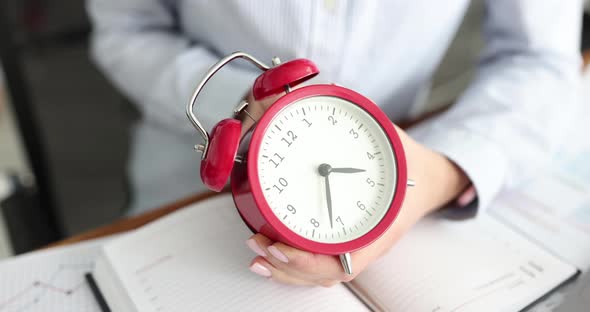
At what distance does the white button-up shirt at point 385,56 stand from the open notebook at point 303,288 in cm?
8

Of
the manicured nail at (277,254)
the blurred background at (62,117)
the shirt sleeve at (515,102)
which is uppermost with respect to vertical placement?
the shirt sleeve at (515,102)

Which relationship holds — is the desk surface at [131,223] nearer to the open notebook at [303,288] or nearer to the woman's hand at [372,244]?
the open notebook at [303,288]

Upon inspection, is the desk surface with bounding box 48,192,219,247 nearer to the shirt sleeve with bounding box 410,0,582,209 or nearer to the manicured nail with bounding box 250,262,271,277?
the manicured nail with bounding box 250,262,271,277

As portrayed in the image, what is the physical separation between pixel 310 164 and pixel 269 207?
0.18 ft

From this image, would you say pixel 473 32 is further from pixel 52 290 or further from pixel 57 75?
pixel 52 290

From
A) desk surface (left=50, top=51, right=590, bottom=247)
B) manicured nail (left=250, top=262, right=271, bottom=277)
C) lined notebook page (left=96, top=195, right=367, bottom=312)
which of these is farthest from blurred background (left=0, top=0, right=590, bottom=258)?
manicured nail (left=250, top=262, right=271, bottom=277)

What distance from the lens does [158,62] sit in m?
0.76

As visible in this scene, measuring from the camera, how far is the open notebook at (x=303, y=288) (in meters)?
0.50

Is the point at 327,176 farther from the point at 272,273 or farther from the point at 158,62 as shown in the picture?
the point at 158,62

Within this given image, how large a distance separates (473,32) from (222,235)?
3.27 ft

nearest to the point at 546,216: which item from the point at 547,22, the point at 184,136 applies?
the point at 547,22

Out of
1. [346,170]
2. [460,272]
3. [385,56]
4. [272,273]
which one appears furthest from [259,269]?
[385,56]

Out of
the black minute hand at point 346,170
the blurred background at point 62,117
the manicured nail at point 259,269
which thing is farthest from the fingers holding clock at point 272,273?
the blurred background at point 62,117

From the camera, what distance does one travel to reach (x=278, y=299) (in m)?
0.50
